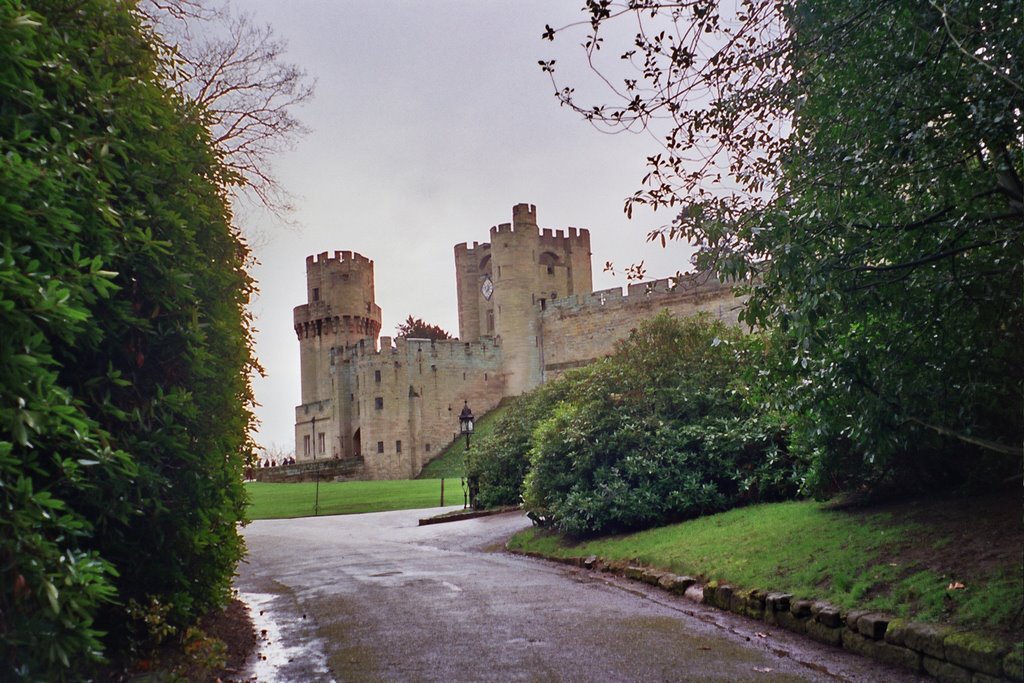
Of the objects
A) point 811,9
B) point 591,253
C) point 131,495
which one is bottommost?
point 131,495

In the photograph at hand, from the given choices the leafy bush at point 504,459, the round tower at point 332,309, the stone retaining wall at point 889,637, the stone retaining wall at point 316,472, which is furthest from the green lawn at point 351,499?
the round tower at point 332,309

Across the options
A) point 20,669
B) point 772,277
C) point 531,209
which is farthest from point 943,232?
point 531,209

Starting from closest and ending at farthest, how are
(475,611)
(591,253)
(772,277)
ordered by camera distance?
(772,277) → (475,611) → (591,253)

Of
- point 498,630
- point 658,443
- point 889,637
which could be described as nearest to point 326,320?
point 658,443

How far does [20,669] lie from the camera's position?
365cm

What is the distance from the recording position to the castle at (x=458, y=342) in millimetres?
55875

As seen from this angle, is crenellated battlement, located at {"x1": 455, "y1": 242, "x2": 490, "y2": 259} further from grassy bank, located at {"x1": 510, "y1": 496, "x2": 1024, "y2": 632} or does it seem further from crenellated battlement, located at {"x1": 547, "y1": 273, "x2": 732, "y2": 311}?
grassy bank, located at {"x1": 510, "y1": 496, "x2": 1024, "y2": 632}

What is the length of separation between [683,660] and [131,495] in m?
4.22

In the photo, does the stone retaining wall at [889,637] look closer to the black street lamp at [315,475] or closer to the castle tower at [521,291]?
the black street lamp at [315,475]

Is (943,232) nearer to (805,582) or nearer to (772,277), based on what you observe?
(772,277)

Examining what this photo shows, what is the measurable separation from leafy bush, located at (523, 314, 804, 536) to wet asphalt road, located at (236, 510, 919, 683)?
1.47 metres

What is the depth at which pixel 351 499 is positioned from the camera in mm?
31406

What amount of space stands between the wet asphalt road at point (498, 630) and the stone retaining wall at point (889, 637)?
157mm

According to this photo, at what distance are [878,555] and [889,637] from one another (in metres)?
1.68
